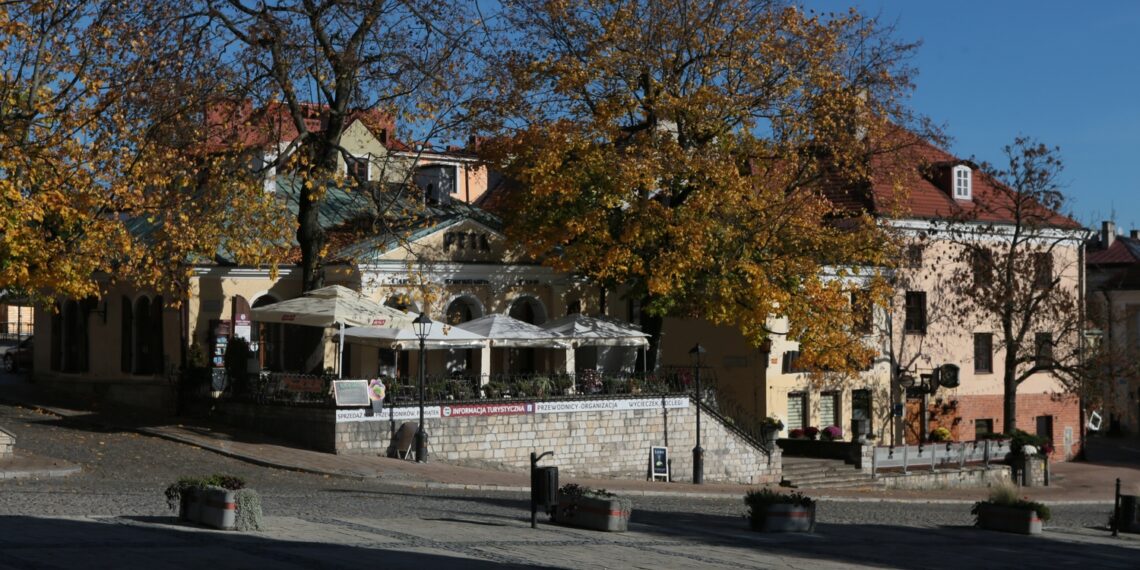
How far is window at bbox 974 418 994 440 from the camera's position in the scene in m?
48.0

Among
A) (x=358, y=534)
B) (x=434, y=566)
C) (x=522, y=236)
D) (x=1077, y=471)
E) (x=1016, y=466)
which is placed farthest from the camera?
(x=1077, y=471)

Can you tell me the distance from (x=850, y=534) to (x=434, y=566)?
1068 cm

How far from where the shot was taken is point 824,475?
1500 inches

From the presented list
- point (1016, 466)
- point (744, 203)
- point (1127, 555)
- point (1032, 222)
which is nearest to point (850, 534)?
point (1127, 555)

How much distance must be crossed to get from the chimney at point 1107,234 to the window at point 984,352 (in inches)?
740

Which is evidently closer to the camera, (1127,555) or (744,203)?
(1127,555)

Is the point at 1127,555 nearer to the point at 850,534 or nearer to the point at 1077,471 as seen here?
the point at 850,534

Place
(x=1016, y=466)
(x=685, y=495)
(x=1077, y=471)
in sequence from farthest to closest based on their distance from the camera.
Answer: (x=1077, y=471), (x=1016, y=466), (x=685, y=495)

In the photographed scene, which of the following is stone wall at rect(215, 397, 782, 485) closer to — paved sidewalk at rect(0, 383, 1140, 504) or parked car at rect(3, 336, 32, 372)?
paved sidewalk at rect(0, 383, 1140, 504)

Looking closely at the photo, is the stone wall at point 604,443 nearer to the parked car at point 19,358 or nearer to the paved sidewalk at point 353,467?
the paved sidewalk at point 353,467

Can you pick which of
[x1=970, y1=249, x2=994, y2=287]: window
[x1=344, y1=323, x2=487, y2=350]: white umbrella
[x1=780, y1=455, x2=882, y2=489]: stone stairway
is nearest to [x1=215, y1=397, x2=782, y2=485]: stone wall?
[x1=780, y1=455, x2=882, y2=489]: stone stairway

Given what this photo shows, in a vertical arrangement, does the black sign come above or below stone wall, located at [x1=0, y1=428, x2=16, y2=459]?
below

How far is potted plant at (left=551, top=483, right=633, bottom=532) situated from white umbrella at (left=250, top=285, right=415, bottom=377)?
1120cm

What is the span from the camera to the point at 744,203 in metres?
36.1
